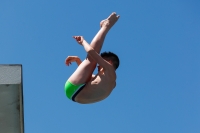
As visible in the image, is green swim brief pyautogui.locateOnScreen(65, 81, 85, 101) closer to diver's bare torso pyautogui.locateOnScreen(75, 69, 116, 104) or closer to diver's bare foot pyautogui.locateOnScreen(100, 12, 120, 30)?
diver's bare torso pyautogui.locateOnScreen(75, 69, 116, 104)

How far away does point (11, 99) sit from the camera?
6527 millimetres

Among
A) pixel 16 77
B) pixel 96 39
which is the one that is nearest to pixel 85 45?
pixel 96 39

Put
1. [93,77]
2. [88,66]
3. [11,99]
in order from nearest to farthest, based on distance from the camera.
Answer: [88,66]
[93,77]
[11,99]

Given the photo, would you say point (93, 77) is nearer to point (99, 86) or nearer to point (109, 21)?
point (99, 86)

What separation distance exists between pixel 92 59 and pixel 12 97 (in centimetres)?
124

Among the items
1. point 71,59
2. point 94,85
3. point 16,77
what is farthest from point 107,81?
point 16,77

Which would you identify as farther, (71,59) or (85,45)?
(71,59)

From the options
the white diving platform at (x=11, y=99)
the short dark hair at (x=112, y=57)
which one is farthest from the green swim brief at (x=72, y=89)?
the white diving platform at (x=11, y=99)

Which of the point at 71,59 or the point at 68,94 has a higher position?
the point at 71,59

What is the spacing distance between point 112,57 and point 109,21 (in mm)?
442

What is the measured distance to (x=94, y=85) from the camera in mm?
6031

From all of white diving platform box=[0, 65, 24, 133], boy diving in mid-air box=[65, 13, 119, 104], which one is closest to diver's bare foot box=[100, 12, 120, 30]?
boy diving in mid-air box=[65, 13, 119, 104]

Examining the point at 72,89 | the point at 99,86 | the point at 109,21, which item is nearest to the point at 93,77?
the point at 99,86

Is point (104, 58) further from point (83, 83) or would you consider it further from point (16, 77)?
point (16, 77)
